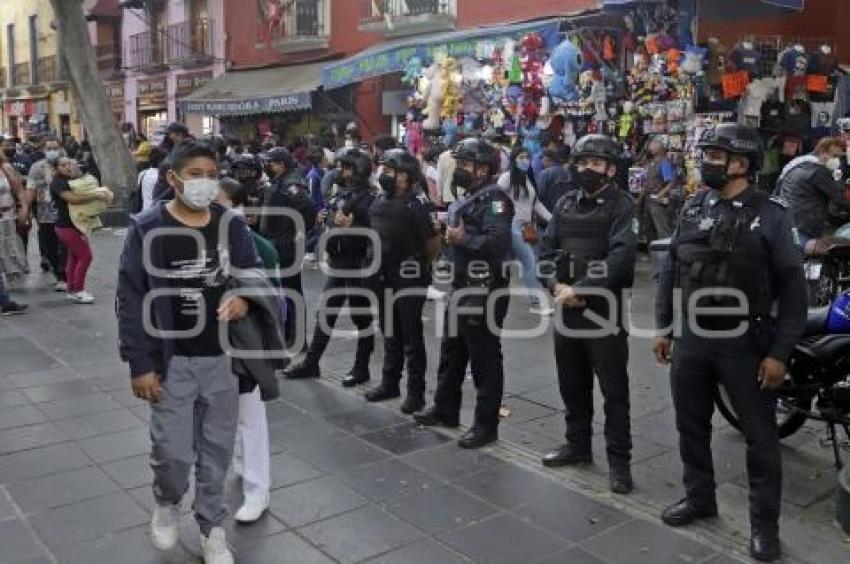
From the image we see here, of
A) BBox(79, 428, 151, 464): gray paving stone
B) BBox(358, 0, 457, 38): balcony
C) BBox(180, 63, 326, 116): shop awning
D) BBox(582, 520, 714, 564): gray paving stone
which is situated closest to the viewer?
BBox(582, 520, 714, 564): gray paving stone

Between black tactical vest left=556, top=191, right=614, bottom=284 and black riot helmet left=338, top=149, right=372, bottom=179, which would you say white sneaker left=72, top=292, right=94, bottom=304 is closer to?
black riot helmet left=338, top=149, right=372, bottom=179

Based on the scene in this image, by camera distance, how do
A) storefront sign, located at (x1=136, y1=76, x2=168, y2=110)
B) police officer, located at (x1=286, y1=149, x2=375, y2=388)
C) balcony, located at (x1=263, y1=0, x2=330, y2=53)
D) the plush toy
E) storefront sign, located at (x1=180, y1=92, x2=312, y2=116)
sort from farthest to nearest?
storefront sign, located at (x1=136, y1=76, x2=168, y2=110) < balcony, located at (x1=263, y1=0, x2=330, y2=53) < storefront sign, located at (x1=180, y1=92, x2=312, y2=116) < the plush toy < police officer, located at (x1=286, y1=149, x2=375, y2=388)

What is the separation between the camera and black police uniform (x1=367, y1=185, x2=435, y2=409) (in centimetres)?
591

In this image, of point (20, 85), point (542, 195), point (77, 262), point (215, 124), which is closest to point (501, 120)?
point (542, 195)

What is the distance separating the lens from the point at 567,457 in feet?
16.1

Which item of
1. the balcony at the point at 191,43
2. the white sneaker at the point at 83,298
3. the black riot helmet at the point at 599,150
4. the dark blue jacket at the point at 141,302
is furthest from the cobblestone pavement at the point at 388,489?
the balcony at the point at 191,43

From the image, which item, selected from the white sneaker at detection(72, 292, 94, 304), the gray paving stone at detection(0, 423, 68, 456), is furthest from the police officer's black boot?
the white sneaker at detection(72, 292, 94, 304)

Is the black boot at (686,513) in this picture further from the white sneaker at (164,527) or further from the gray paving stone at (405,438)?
the white sneaker at (164,527)

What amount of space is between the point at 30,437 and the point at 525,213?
5401 millimetres

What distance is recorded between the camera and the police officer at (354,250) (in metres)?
6.39

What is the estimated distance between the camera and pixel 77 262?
9.72 m

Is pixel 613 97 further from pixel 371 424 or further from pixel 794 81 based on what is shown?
pixel 371 424

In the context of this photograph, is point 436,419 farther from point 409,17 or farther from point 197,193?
point 409,17

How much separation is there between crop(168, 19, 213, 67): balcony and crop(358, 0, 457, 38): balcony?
7.80 metres
